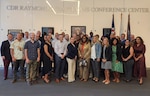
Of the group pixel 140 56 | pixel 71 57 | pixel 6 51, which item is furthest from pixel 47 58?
pixel 140 56

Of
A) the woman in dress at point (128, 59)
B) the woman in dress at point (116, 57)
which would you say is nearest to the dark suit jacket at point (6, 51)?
the woman in dress at point (116, 57)

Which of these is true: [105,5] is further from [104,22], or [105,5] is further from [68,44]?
[68,44]

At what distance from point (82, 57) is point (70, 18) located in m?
2.86

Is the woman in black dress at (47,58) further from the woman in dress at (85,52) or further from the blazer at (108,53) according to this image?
the blazer at (108,53)

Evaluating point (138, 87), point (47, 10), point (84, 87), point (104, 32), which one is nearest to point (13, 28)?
point (47, 10)

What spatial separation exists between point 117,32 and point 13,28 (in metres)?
4.40

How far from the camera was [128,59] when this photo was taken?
6.95 meters

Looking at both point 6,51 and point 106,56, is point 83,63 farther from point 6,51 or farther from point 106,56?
point 6,51

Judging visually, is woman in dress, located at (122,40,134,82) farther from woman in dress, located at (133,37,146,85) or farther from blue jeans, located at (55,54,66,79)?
blue jeans, located at (55,54,66,79)

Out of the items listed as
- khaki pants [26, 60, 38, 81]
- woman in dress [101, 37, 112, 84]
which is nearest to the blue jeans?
khaki pants [26, 60, 38, 81]

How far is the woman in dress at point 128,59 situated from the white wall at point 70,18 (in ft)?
8.85

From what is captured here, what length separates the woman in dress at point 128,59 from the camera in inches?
272

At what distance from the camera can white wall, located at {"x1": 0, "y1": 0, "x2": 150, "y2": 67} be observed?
931 cm

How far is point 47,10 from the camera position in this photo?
9.40 meters
